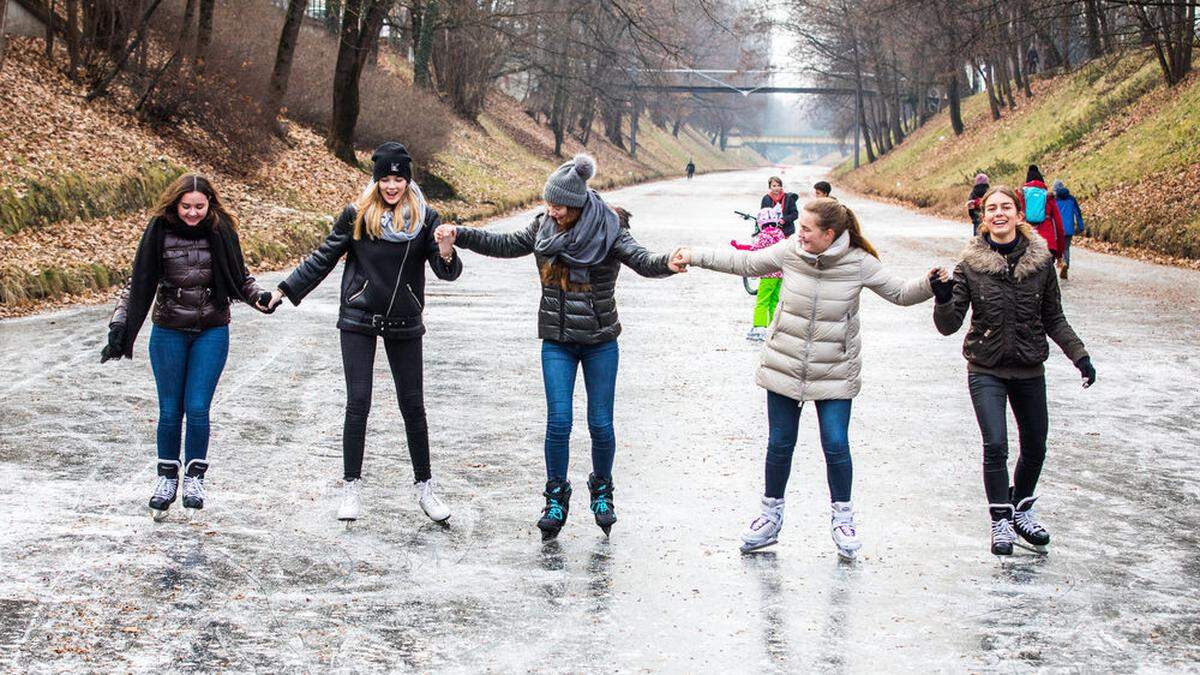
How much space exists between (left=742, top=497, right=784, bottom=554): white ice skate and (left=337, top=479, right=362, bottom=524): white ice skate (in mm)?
1896

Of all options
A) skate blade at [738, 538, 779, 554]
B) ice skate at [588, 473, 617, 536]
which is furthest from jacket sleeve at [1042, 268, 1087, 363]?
ice skate at [588, 473, 617, 536]

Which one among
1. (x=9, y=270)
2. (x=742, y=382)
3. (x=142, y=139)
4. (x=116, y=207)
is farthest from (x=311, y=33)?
(x=742, y=382)

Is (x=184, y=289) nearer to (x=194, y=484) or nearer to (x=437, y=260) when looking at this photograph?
(x=194, y=484)

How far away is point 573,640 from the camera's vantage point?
5.60 metres

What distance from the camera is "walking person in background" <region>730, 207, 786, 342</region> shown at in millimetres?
14094

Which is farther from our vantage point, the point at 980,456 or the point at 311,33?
the point at 311,33

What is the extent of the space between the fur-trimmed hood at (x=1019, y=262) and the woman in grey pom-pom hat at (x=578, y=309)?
4.72ft

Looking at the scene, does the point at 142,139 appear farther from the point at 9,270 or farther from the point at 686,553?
the point at 686,553

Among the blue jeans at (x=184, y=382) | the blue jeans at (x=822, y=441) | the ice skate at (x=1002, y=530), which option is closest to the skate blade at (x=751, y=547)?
the blue jeans at (x=822, y=441)

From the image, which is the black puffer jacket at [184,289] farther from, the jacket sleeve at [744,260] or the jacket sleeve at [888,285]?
the jacket sleeve at [888,285]

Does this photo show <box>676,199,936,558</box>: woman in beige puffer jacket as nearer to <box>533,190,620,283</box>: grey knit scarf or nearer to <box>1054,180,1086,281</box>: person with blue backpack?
<box>533,190,620,283</box>: grey knit scarf

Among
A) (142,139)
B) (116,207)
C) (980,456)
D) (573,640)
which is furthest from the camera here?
(142,139)

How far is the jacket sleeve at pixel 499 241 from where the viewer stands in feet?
24.4

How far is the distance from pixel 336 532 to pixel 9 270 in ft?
33.5
